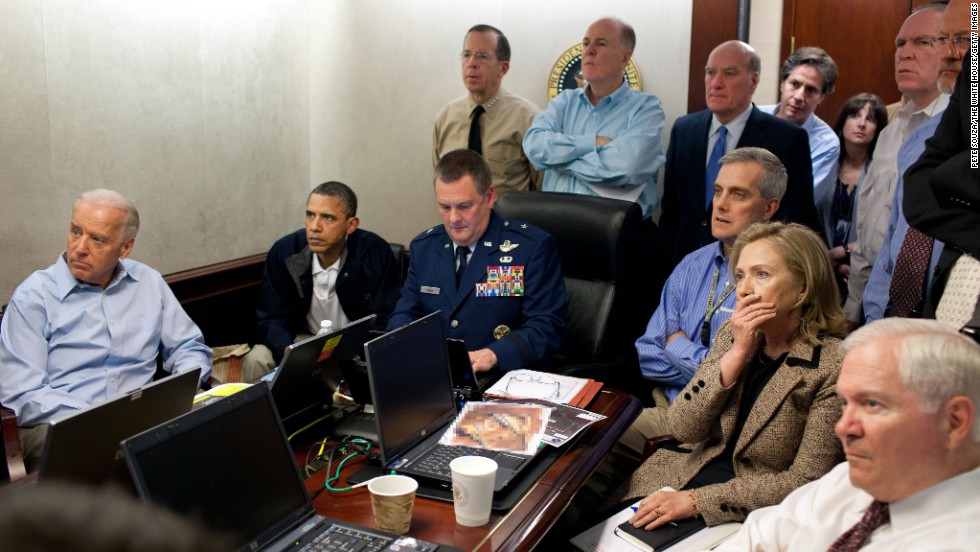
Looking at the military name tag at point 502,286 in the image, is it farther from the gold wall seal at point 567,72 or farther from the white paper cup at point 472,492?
the gold wall seal at point 567,72

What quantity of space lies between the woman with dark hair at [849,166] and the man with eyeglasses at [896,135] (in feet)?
1.02

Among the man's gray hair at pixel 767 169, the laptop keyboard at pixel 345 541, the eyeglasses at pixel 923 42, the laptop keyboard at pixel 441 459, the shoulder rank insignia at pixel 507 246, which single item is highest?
the eyeglasses at pixel 923 42

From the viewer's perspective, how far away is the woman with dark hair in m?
3.78

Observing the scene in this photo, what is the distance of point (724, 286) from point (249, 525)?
1.85 meters

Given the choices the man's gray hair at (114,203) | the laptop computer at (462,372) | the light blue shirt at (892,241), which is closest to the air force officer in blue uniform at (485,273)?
the laptop computer at (462,372)

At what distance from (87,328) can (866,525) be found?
2.35 m

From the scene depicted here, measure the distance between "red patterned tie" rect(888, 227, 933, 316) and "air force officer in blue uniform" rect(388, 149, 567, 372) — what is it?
109 cm

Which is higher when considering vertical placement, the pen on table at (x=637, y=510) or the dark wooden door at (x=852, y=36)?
the dark wooden door at (x=852, y=36)

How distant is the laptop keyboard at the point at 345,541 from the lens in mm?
1629

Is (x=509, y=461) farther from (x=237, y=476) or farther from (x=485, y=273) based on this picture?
(x=485, y=273)

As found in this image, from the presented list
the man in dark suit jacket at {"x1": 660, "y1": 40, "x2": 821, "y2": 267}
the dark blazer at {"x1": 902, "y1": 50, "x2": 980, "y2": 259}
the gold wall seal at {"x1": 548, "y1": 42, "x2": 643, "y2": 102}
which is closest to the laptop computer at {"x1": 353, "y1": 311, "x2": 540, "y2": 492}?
the dark blazer at {"x1": 902, "y1": 50, "x2": 980, "y2": 259}

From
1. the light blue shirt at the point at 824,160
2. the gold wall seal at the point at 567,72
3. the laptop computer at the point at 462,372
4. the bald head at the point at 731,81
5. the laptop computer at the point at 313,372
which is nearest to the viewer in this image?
the laptop computer at the point at 313,372

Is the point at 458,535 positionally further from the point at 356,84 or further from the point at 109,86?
the point at 356,84

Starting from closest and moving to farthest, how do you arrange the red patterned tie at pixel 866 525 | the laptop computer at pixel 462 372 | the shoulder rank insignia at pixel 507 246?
the red patterned tie at pixel 866 525, the laptop computer at pixel 462 372, the shoulder rank insignia at pixel 507 246
